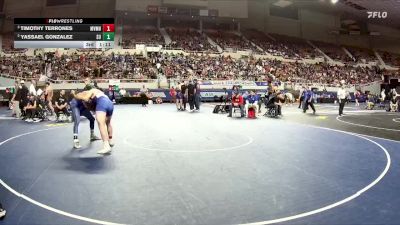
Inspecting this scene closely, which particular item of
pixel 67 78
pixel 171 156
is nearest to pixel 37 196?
pixel 171 156

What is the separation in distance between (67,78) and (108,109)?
25.8 metres

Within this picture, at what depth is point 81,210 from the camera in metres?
4.15

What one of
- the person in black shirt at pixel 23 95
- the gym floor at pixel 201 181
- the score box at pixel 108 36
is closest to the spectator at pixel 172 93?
the score box at pixel 108 36

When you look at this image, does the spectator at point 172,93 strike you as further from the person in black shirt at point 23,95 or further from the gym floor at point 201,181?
the gym floor at point 201,181

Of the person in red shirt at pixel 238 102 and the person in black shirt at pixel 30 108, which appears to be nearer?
the person in black shirt at pixel 30 108

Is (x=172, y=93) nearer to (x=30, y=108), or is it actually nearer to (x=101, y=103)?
(x=30, y=108)

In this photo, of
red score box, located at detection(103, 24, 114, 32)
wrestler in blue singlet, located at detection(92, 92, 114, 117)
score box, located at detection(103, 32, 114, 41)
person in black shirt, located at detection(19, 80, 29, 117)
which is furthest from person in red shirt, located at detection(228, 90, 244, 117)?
wrestler in blue singlet, located at detection(92, 92, 114, 117)
